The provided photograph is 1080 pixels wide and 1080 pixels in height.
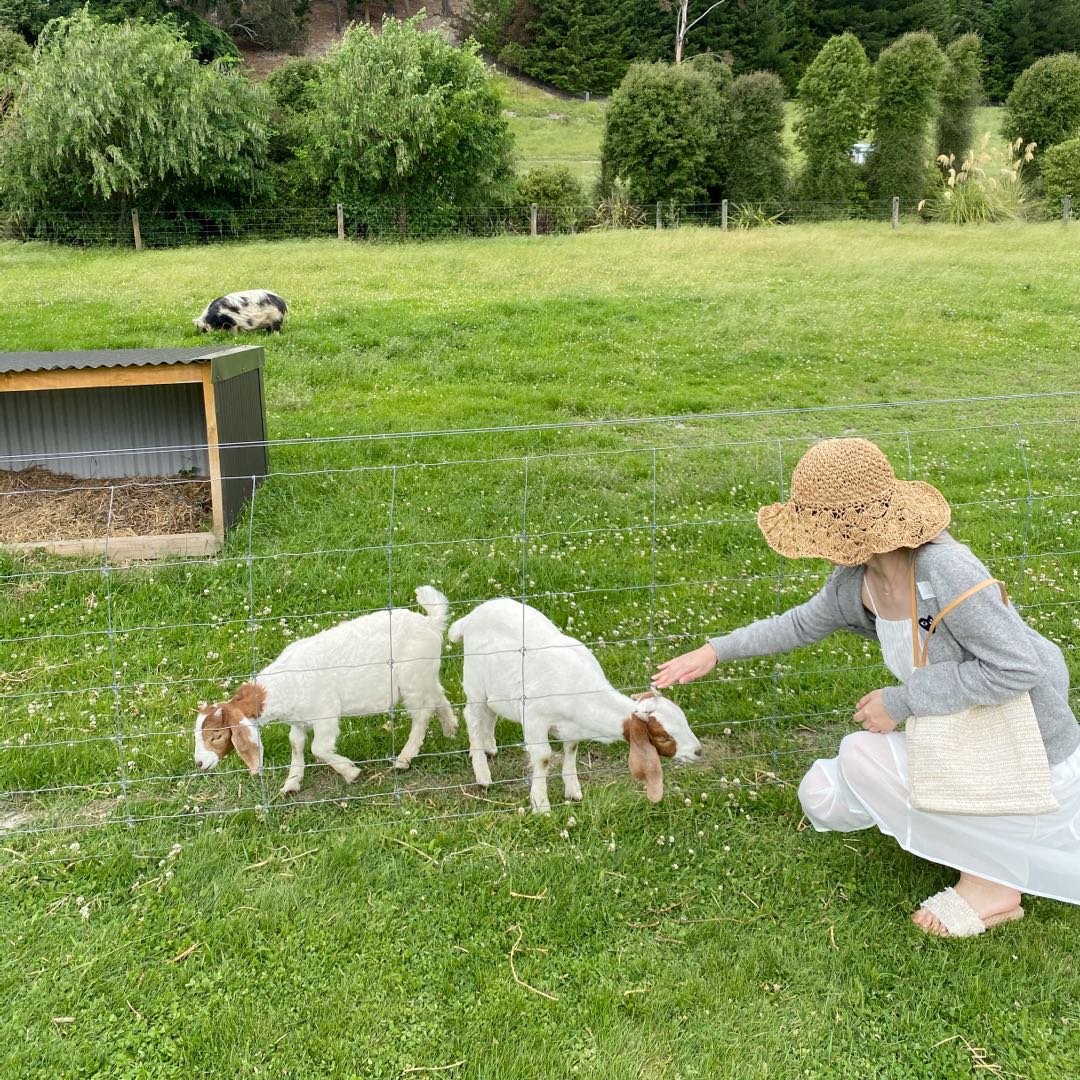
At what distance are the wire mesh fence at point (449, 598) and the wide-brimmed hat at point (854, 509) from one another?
1.24 meters

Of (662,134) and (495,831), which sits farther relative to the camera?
(662,134)

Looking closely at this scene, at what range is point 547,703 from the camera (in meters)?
4.10

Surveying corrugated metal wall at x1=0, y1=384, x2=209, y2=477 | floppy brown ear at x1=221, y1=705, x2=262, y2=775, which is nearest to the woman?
floppy brown ear at x1=221, y1=705, x2=262, y2=775

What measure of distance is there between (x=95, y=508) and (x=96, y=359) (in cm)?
128

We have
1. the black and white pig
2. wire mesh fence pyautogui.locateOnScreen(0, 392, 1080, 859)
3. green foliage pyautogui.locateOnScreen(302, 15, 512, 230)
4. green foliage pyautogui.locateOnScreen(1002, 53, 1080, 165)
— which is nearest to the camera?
wire mesh fence pyautogui.locateOnScreen(0, 392, 1080, 859)

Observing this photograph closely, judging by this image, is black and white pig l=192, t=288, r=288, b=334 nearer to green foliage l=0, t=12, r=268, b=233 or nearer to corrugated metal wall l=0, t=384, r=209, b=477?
corrugated metal wall l=0, t=384, r=209, b=477

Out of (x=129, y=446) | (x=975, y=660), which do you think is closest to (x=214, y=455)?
(x=129, y=446)

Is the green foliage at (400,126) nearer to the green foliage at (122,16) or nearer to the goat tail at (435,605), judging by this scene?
the green foliage at (122,16)

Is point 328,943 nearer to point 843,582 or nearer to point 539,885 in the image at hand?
point 539,885

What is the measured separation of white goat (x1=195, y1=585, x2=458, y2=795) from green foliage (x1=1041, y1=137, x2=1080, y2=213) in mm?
27527

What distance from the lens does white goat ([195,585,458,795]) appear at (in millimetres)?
4117

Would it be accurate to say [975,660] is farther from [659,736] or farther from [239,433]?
[239,433]

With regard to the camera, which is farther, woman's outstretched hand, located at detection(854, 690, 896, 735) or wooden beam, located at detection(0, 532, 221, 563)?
wooden beam, located at detection(0, 532, 221, 563)

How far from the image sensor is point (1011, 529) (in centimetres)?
688
